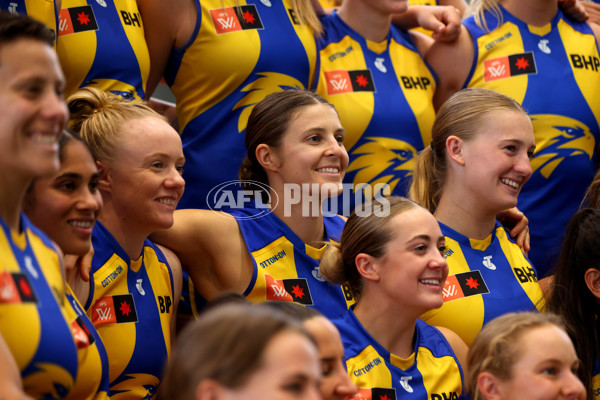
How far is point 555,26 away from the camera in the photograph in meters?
3.72

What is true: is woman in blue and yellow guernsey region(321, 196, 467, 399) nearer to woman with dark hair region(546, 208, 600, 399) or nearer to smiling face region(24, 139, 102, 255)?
woman with dark hair region(546, 208, 600, 399)

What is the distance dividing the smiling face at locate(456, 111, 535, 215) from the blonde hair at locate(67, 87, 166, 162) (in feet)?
3.63

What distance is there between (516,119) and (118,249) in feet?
4.69

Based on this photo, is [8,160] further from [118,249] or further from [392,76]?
[392,76]

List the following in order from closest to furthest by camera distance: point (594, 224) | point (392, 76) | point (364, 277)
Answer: point (364, 277) < point (594, 224) < point (392, 76)

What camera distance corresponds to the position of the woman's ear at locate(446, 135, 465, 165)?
118 inches

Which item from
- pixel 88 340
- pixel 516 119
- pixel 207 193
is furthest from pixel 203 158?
pixel 88 340

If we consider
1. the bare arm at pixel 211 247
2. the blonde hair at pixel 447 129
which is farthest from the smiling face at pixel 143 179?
the blonde hair at pixel 447 129

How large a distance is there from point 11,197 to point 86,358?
0.47 m

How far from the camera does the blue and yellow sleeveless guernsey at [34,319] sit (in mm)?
1443

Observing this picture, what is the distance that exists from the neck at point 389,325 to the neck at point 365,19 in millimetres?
1411

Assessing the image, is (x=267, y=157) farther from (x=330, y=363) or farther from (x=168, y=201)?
(x=330, y=363)

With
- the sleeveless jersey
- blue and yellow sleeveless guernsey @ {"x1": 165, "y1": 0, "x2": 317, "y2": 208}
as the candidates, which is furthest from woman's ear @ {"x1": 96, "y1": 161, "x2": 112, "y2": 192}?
blue and yellow sleeveless guernsey @ {"x1": 165, "y1": 0, "x2": 317, "y2": 208}

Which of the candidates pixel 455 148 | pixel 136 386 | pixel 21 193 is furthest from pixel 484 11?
pixel 21 193
